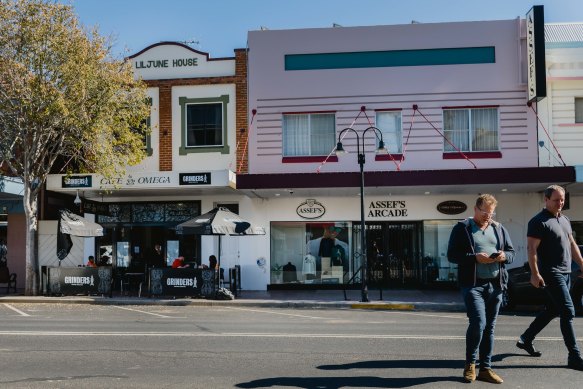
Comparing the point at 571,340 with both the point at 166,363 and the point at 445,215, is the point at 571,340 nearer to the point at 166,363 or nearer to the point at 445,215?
the point at 166,363

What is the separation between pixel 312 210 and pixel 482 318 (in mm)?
13869

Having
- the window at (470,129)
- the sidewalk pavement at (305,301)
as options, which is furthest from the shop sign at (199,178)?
the window at (470,129)

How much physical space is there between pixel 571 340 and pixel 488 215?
175 cm

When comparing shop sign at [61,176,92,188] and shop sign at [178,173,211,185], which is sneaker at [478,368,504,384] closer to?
shop sign at [178,173,211,185]

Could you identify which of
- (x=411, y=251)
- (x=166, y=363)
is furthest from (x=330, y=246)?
(x=166, y=363)

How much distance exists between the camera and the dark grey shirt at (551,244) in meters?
6.64

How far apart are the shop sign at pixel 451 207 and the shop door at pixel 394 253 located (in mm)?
911

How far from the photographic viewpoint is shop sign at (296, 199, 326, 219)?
64.8 ft

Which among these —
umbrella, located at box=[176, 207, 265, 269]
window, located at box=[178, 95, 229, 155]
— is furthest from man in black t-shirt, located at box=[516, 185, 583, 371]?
window, located at box=[178, 95, 229, 155]

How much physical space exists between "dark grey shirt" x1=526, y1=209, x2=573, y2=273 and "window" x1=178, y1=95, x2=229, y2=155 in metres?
14.1

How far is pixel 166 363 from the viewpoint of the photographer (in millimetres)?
7199

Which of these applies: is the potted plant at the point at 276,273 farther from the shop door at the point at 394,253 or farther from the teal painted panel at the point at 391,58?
the teal painted panel at the point at 391,58

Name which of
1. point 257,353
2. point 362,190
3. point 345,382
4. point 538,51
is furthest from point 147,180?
point 345,382

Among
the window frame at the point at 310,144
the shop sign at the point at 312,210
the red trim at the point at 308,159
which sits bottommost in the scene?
the shop sign at the point at 312,210
